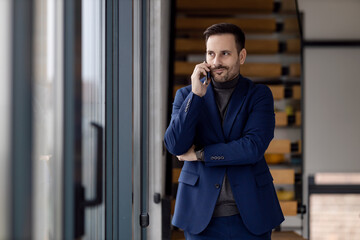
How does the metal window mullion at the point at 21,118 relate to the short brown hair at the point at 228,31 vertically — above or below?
below

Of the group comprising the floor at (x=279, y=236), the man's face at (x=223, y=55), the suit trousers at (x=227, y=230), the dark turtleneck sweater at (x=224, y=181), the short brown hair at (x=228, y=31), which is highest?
the short brown hair at (x=228, y=31)

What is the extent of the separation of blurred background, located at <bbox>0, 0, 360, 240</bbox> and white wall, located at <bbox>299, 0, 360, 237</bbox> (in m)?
0.01

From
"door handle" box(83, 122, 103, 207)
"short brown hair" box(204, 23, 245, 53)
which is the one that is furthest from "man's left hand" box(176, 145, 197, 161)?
"short brown hair" box(204, 23, 245, 53)

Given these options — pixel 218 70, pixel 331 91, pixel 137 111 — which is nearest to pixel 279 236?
pixel 137 111

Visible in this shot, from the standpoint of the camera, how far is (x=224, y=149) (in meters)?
1.70

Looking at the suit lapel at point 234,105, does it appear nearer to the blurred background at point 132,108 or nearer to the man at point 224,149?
the man at point 224,149

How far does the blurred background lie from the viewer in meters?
0.82

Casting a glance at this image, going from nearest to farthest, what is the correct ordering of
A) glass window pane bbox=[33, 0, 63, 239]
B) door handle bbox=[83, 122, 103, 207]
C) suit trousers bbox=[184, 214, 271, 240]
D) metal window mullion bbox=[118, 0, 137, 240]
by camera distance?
glass window pane bbox=[33, 0, 63, 239] < door handle bbox=[83, 122, 103, 207] < suit trousers bbox=[184, 214, 271, 240] < metal window mullion bbox=[118, 0, 137, 240]

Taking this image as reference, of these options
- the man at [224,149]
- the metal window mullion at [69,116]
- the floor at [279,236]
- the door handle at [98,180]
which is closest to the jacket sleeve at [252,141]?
the man at [224,149]

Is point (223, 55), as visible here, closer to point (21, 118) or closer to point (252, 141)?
point (252, 141)

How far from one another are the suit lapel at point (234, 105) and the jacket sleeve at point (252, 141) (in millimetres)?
50

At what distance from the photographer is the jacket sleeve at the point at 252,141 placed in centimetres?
168

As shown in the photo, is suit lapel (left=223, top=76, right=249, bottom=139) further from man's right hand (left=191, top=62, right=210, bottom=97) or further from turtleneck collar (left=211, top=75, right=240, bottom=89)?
man's right hand (left=191, top=62, right=210, bottom=97)

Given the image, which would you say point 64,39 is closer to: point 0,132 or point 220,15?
point 0,132
